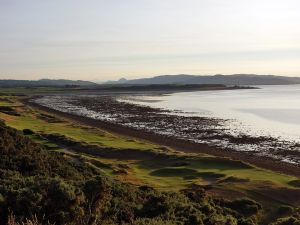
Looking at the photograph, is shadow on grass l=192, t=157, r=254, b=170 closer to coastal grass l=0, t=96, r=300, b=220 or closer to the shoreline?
coastal grass l=0, t=96, r=300, b=220

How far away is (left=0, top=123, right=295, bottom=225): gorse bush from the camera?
12812mm

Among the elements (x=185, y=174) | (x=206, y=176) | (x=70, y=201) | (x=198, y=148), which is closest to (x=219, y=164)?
(x=185, y=174)

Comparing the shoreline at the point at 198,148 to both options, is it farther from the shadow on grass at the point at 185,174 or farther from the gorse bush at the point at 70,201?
the gorse bush at the point at 70,201

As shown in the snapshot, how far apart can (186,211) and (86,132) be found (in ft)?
A: 141

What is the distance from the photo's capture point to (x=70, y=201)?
13.2 m

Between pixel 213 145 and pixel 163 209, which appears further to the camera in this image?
pixel 213 145

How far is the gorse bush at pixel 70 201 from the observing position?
504 inches

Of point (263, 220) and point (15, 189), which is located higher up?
point (15, 189)

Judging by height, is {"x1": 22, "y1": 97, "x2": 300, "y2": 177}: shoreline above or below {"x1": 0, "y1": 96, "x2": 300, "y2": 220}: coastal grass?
below

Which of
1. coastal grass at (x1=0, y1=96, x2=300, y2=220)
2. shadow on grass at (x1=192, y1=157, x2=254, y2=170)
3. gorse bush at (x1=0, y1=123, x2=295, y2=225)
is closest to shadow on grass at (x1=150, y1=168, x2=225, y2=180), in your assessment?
coastal grass at (x1=0, y1=96, x2=300, y2=220)

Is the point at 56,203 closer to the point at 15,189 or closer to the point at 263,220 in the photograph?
the point at 15,189

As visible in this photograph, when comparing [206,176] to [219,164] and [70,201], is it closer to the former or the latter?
[219,164]

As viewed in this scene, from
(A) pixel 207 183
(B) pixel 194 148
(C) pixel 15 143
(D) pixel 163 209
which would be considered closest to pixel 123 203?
(D) pixel 163 209

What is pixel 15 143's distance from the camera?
21.8 m
